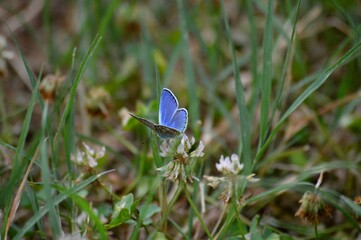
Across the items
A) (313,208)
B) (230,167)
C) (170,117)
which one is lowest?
(313,208)

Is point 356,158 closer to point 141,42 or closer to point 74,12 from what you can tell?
point 141,42

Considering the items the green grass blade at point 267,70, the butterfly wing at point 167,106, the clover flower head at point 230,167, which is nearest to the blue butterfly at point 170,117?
the butterfly wing at point 167,106

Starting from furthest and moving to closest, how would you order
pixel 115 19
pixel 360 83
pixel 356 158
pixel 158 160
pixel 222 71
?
pixel 115 19 → pixel 222 71 → pixel 360 83 → pixel 356 158 → pixel 158 160

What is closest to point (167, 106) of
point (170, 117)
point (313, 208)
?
point (170, 117)

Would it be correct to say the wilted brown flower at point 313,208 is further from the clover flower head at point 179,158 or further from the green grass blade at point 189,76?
the green grass blade at point 189,76

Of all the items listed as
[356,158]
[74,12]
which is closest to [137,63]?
[74,12]

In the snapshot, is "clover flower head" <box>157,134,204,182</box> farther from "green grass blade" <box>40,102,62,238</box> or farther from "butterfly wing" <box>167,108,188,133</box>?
"green grass blade" <box>40,102,62,238</box>

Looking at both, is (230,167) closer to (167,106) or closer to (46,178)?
(167,106)
